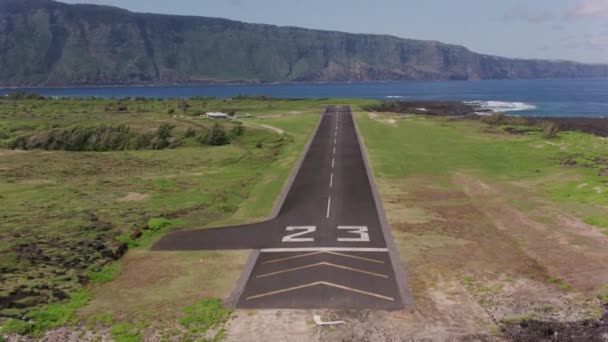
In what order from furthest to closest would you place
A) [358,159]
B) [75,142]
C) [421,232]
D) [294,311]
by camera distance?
[75,142]
[358,159]
[421,232]
[294,311]

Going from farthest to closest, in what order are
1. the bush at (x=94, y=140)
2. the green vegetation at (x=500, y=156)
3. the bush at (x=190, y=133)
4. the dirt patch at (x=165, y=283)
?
1. the bush at (x=190, y=133)
2. the bush at (x=94, y=140)
3. the green vegetation at (x=500, y=156)
4. the dirt patch at (x=165, y=283)

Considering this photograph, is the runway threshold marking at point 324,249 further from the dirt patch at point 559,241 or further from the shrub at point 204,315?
the dirt patch at point 559,241

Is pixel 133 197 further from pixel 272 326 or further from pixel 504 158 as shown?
pixel 504 158

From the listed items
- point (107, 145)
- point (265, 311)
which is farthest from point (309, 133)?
point (265, 311)

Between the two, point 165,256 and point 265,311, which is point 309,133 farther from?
point 265,311

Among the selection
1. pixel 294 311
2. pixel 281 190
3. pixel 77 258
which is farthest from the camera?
pixel 281 190

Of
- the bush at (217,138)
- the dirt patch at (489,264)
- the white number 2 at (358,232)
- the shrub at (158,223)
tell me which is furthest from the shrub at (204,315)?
the bush at (217,138)
